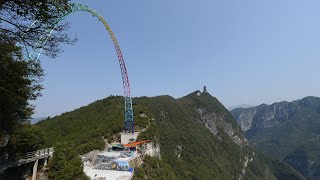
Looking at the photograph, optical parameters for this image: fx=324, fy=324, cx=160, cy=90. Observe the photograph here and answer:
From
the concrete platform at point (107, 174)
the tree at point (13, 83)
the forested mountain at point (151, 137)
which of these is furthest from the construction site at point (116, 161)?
the tree at point (13, 83)

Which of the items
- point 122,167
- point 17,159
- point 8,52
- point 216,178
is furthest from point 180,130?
point 8,52

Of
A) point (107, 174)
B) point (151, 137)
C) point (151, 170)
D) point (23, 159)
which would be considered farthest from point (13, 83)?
point (151, 137)

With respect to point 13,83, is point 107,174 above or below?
below

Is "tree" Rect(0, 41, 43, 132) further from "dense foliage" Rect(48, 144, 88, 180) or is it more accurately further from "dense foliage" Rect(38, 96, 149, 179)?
"dense foliage" Rect(38, 96, 149, 179)

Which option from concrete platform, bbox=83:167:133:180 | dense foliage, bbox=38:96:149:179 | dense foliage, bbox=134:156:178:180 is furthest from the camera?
dense foliage, bbox=38:96:149:179

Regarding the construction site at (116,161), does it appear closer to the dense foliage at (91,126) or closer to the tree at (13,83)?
the dense foliage at (91,126)

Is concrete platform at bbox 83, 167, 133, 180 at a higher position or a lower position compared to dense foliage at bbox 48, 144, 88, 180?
lower

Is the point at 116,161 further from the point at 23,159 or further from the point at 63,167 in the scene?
the point at 23,159

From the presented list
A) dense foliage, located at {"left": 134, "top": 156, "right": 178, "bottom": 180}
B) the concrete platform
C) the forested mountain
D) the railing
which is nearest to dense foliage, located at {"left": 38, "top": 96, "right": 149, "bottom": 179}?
the forested mountain

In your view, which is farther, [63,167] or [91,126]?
[91,126]
